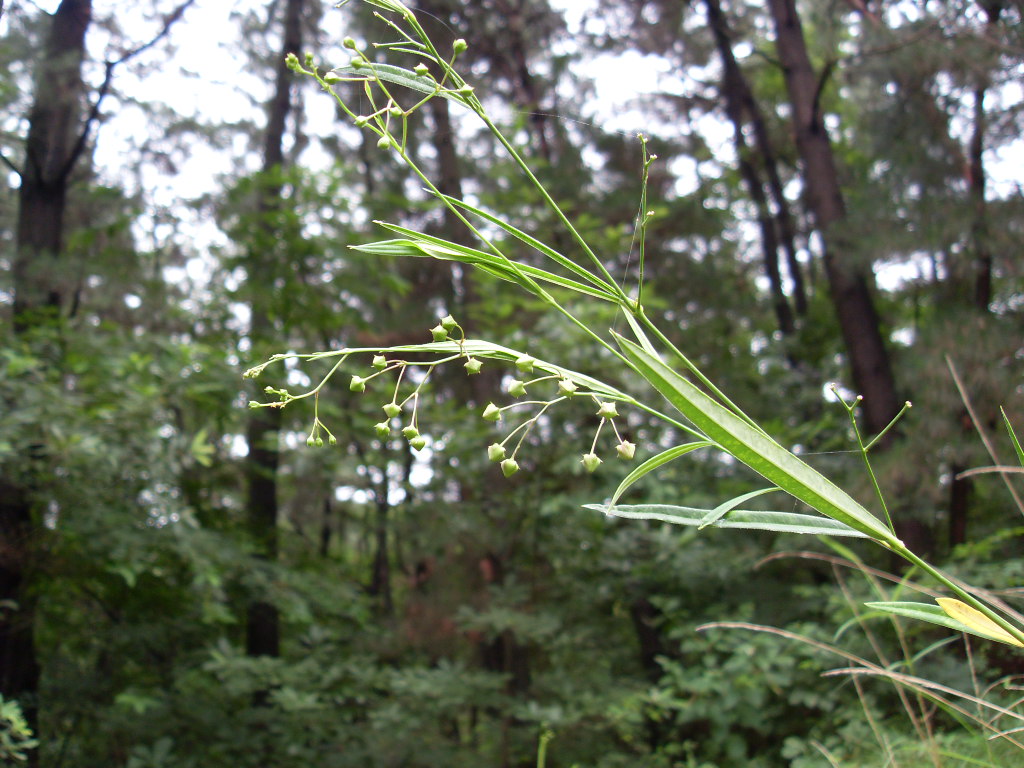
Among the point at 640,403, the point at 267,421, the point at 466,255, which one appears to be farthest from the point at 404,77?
the point at 267,421

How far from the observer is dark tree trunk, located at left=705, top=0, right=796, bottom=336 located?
23.2 ft

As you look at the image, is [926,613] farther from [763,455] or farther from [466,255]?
[466,255]

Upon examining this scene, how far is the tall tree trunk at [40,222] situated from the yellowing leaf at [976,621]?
3.68 meters

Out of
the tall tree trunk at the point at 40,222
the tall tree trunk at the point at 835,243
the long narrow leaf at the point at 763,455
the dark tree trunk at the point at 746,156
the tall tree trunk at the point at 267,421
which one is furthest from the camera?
the dark tree trunk at the point at 746,156

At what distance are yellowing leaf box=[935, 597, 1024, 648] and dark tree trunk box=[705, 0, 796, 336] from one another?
675 centimetres

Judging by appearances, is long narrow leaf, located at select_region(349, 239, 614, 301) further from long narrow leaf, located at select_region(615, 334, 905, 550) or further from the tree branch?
the tree branch

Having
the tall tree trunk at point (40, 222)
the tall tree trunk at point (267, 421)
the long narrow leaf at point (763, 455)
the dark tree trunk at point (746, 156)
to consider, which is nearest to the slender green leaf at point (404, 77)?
the long narrow leaf at point (763, 455)

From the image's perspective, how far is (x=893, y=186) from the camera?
4293 millimetres

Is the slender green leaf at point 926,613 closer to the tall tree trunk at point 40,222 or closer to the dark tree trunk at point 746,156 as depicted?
the tall tree trunk at point 40,222

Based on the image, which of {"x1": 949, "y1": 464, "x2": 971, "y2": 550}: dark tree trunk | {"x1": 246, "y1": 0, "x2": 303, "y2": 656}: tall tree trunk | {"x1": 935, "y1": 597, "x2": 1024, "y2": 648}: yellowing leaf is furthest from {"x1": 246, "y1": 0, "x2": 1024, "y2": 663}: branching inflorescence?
{"x1": 949, "y1": 464, "x2": 971, "y2": 550}: dark tree trunk

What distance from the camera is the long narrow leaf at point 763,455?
24.2 inches

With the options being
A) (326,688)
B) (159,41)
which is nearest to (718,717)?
(326,688)

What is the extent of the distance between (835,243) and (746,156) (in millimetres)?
3608

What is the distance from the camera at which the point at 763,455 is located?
2.04 feet
